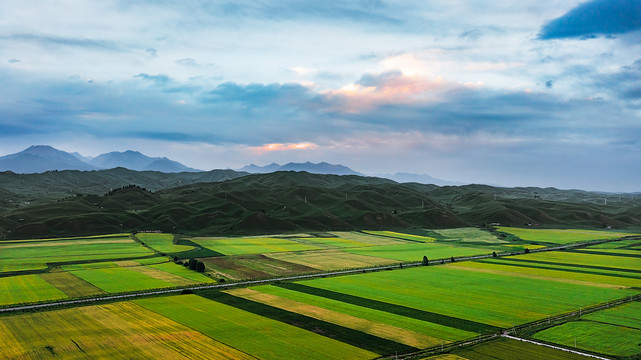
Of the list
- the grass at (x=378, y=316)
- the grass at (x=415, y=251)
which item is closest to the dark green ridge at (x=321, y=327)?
the grass at (x=378, y=316)

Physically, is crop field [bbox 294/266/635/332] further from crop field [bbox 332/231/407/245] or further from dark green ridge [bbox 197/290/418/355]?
crop field [bbox 332/231/407/245]

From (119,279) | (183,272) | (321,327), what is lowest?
(119,279)

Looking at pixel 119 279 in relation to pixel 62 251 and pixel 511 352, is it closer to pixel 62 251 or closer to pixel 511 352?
pixel 62 251

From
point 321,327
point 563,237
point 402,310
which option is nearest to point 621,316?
point 402,310

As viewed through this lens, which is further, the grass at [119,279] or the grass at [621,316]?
the grass at [119,279]

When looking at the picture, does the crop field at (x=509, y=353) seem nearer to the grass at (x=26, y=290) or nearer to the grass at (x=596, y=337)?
the grass at (x=596, y=337)

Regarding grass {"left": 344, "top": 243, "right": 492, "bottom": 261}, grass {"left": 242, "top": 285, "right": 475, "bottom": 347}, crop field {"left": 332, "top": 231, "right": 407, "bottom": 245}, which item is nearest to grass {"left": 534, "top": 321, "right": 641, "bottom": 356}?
grass {"left": 242, "top": 285, "right": 475, "bottom": 347}
